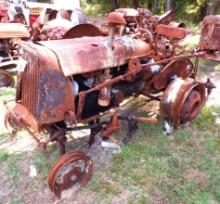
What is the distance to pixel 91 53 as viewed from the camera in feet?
10.5

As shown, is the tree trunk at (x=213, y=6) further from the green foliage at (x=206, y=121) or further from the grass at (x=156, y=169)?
the grass at (x=156, y=169)

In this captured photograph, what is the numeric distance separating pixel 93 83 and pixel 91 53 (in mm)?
384

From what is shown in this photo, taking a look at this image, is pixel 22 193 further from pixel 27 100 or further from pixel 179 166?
pixel 179 166

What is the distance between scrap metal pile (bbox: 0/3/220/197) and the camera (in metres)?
3.02


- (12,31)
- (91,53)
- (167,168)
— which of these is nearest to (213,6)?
(12,31)

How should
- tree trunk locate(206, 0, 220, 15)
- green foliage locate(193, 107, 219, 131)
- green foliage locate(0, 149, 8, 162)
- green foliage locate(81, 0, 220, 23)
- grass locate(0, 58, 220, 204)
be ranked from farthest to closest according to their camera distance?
green foliage locate(81, 0, 220, 23) → tree trunk locate(206, 0, 220, 15) → green foliage locate(193, 107, 219, 131) → green foliage locate(0, 149, 8, 162) → grass locate(0, 58, 220, 204)

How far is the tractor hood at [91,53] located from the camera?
10.0 feet

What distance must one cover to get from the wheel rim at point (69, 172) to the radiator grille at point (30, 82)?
0.58m

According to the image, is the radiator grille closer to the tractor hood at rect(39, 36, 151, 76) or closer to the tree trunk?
the tractor hood at rect(39, 36, 151, 76)

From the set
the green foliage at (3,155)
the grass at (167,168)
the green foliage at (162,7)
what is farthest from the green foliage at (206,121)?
the green foliage at (162,7)

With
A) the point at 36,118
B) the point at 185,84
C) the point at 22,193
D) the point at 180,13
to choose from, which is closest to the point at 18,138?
the point at 22,193

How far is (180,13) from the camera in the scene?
35.0 feet

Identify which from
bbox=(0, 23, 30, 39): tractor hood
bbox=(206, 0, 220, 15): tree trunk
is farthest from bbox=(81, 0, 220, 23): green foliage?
bbox=(0, 23, 30, 39): tractor hood

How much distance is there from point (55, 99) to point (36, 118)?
10.4 inches
